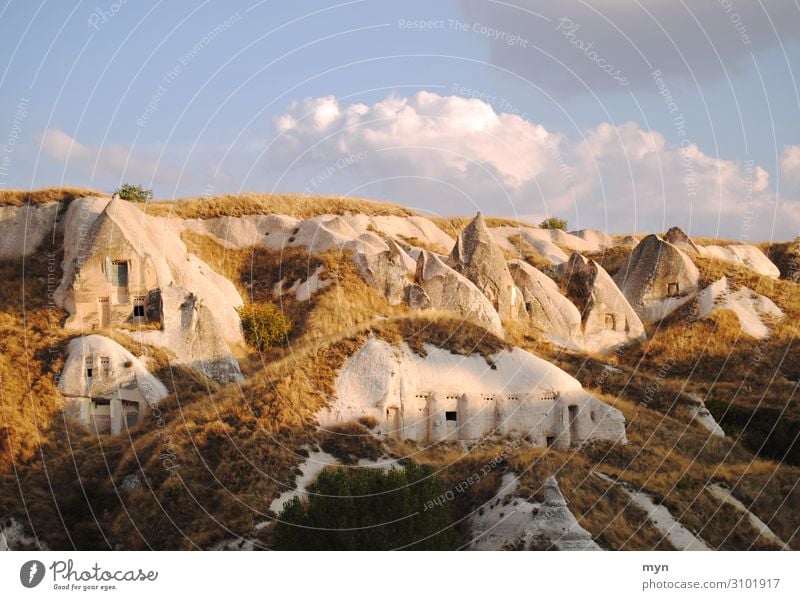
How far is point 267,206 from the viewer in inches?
2539

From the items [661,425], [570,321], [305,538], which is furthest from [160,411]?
[570,321]

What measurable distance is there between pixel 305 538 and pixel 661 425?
744 inches

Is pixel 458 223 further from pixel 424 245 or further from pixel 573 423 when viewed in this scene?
pixel 573 423

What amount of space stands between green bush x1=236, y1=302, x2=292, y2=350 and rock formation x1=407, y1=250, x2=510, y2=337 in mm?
6154

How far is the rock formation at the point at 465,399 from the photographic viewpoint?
40.8 metres

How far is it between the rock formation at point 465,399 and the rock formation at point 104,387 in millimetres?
7981

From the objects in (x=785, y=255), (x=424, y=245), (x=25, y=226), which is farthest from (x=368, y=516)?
Answer: (x=785, y=255)

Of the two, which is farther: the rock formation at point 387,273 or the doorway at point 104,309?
the rock formation at point 387,273

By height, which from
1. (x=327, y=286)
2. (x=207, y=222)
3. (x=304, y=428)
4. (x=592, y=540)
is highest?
(x=207, y=222)

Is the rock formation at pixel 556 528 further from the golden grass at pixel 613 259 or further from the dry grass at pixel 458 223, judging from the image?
the dry grass at pixel 458 223

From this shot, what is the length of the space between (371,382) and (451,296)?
36.9 ft

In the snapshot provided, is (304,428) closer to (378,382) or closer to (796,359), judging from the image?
(378,382)

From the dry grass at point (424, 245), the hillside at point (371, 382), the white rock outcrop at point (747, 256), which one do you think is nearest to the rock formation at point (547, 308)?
the hillside at point (371, 382)

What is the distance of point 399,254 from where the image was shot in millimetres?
54094
